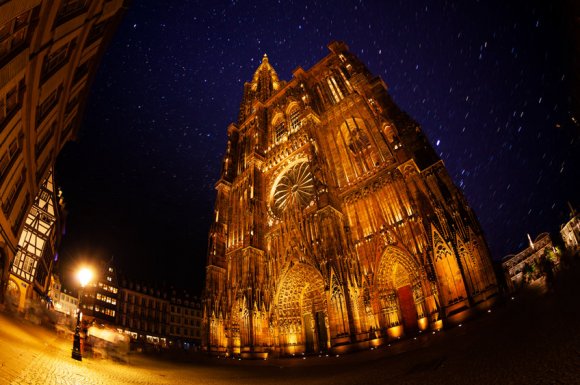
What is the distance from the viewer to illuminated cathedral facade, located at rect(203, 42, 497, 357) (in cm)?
1412

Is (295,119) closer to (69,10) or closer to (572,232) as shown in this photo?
(69,10)

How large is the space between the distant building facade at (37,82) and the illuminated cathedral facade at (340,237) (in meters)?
13.6

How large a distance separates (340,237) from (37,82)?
16679 mm

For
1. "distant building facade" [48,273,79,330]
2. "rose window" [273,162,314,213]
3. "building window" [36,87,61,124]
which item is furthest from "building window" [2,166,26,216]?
"distant building facade" [48,273,79,330]

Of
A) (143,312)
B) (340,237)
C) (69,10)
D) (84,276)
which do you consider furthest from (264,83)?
(143,312)

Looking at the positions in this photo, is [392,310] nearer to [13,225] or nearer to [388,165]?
[388,165]

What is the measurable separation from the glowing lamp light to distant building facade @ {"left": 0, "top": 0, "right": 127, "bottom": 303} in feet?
20.6

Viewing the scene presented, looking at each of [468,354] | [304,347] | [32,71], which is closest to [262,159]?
[304,347]

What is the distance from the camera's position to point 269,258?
22.6 metres

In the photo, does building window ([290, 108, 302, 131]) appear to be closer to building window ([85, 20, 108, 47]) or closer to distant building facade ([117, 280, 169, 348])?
building window ([85, 20, 108, 47])

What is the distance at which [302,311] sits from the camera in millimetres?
19516

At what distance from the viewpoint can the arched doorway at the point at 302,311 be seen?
18578mm

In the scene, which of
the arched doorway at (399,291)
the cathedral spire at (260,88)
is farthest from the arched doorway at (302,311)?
the cathedral spire at (260,88)

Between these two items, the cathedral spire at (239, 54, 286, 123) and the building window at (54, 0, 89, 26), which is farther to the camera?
the cathedral spire at (239, 54, 286, 123)
